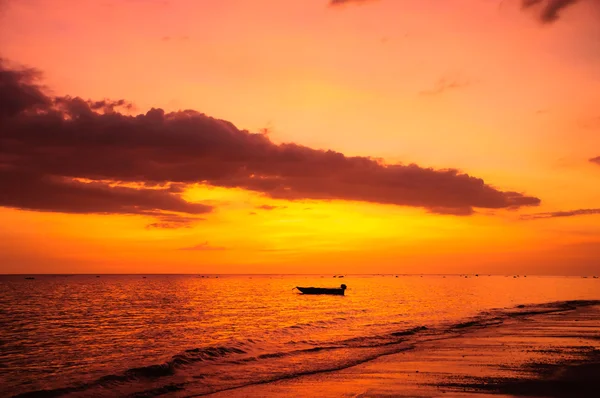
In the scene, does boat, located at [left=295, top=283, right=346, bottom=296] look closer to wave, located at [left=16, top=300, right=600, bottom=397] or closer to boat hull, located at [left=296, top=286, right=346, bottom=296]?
boat hull, located at [left=296, top=286, right=346, bottom=296]

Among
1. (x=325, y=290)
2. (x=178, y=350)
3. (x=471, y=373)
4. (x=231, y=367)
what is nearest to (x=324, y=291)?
(x=325, y=290)

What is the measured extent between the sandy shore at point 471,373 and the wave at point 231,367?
162cm

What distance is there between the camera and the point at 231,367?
87.8 ft

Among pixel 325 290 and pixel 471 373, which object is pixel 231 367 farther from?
pixel 325 290

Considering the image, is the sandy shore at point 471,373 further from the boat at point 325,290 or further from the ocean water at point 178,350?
the boat at point 325,290

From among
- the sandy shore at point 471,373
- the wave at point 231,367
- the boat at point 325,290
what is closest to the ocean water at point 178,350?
the wave at point 231,367

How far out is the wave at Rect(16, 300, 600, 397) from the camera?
21.7 m

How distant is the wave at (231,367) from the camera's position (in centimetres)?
2169

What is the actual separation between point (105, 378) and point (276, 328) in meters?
24.9

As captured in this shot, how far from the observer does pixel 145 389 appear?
21.4 m

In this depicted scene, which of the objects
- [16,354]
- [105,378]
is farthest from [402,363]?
[16,354]

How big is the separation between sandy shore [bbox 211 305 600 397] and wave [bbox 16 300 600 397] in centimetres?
162

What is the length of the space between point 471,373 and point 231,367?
12.7 metres

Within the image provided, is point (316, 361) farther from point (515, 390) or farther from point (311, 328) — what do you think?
point (311, 328)
